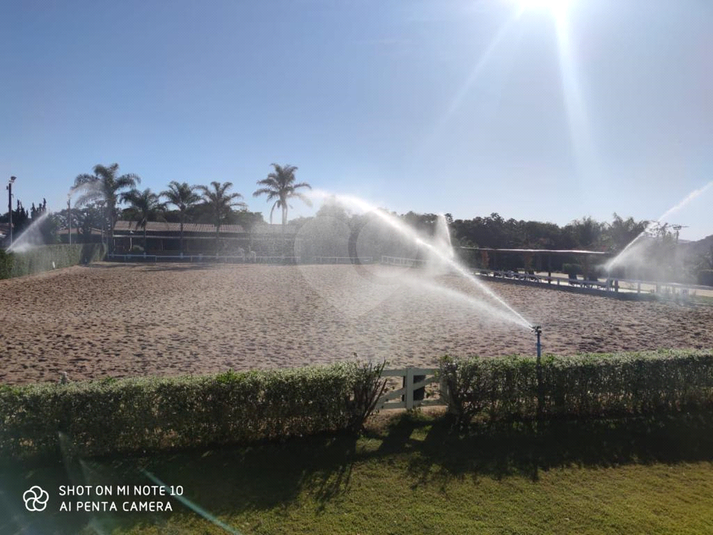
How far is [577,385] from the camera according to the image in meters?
6.27

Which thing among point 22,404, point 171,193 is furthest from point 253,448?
point 171,193

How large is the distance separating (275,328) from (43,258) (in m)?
26.4

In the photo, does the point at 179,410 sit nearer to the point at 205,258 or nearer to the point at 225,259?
the point at 225,259

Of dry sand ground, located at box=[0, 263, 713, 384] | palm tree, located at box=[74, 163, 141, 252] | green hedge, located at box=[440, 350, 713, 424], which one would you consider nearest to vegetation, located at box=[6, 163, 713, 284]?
palm tree, located at box=[74, 163, 141, 252]

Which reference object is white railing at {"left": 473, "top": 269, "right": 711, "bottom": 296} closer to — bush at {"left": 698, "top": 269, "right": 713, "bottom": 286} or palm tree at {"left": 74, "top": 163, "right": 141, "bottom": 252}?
bush at {"left": 698, "top": 269, "right": 713, "bottom": 286}

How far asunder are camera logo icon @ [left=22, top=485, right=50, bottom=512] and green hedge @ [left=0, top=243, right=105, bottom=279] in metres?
27.0

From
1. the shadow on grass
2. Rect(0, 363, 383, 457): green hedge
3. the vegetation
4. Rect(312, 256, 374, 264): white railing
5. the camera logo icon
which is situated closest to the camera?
the camera logo icon

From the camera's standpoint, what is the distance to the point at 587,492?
14.7 feet

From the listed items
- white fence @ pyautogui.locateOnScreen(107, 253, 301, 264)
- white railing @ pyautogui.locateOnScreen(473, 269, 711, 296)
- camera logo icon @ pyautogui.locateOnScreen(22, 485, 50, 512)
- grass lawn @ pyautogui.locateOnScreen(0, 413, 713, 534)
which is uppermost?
white fence @ pyautogui.locateOnScreen(107, 253, 301, 264)

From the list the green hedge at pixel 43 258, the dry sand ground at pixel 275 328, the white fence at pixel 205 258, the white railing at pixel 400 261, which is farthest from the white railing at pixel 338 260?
the dry sand ground at pixel 275 328

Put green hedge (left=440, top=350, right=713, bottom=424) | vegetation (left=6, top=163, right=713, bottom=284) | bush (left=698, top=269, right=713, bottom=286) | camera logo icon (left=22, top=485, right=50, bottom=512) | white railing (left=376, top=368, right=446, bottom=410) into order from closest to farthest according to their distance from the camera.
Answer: camera logo icon (left=22, top=485, right=50, bottom=512)
green hedge (left=440, top=350, right=713, bottom=424)
white railing (left=376, top=368, right=446, bottom=410)
bush (left=698, top=269, right=713, bottom=286)
vegetation (left=6, top=163, right=713, bottom=284)

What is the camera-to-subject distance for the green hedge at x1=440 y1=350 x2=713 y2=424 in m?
6.11

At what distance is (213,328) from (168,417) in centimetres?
A: 827

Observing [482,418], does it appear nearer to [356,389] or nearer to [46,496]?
[356,389]
